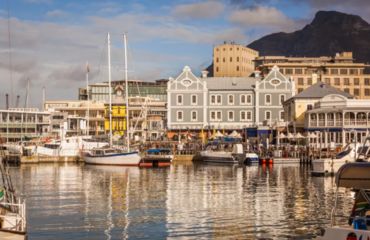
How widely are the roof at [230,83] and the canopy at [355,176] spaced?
105094mm

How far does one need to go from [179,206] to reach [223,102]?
81593 mm

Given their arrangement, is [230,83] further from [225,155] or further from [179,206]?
[179,206]

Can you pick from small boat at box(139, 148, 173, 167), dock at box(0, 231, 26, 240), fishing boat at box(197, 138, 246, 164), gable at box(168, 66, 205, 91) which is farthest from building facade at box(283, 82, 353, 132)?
dock at box(0, 231, 26, 240)

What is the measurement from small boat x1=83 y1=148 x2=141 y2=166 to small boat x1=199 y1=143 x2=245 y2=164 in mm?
13896

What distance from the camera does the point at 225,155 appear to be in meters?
102

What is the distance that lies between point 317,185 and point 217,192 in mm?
11876

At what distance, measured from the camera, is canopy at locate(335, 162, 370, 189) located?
67.9 feet

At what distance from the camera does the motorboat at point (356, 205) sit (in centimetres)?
1948

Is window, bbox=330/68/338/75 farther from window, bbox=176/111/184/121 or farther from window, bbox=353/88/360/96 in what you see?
window, bbox=176/111/184/121

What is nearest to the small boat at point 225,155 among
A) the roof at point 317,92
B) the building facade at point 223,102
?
the building facade at point 223,102

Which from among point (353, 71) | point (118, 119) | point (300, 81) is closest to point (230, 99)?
point (118, 119)

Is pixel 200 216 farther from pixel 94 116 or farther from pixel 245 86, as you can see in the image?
pixel 94 116

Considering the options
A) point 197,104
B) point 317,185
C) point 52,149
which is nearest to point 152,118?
point 197,104

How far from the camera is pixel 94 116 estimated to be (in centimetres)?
18262
